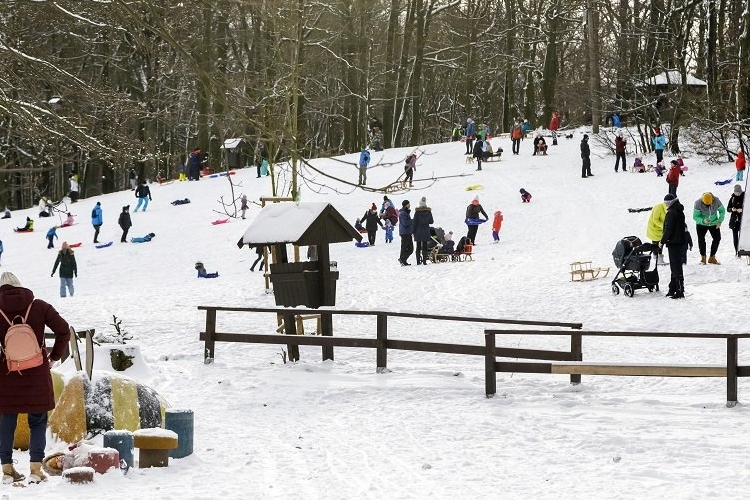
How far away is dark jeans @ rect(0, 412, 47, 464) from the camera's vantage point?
8.30m

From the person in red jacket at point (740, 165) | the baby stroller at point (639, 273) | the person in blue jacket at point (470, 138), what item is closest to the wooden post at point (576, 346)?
the baby stroller at point (639, 273)

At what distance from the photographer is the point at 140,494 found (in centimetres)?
814

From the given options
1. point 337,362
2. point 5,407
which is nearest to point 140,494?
point 5,407

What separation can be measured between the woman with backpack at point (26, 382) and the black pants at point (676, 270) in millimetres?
13649

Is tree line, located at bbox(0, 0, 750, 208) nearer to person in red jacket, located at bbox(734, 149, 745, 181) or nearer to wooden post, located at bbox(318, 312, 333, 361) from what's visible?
person in red jacket, located at bbox(734, 149, 745, 181)

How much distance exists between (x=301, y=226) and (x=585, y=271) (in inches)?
332

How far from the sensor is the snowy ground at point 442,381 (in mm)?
8805

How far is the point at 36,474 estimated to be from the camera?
841 cm

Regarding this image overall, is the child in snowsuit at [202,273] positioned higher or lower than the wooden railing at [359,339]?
higher

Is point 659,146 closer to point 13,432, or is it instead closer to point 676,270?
point 676,270

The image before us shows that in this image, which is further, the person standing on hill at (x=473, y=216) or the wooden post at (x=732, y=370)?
the person standing on hill at (x=473, y=216)

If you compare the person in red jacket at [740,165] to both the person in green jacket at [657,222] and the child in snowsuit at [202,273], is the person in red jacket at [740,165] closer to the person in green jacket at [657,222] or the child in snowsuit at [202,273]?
the person in green jacket at [657,222]

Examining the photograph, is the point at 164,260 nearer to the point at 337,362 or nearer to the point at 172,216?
the point at 172,216

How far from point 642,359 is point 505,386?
3615 mm
